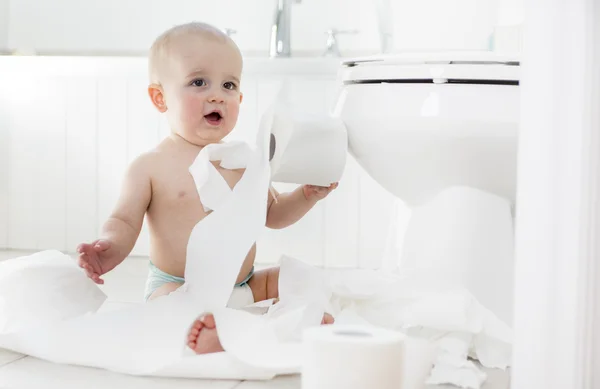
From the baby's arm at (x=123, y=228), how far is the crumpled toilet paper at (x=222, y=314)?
6cm

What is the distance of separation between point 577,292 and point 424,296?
0.47 meters

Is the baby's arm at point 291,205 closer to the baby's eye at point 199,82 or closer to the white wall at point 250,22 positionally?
the baby's eye at point 199,82

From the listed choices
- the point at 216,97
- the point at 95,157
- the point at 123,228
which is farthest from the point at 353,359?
the point at 95,157

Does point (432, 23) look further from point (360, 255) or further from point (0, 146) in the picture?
point (0, 146)

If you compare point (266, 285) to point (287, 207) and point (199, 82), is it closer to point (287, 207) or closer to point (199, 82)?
point (287, 207)

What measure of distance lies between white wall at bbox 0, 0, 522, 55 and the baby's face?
0.82 m

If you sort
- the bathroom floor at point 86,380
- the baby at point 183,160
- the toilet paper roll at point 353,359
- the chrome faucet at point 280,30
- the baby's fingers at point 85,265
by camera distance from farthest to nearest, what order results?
the chrome faucet at point 280,30 → the baby at point 183,160 → the baby's fingers at point 85,265 → the bathroom floor at point 86,380 → the toilet paper roll at point 353,359

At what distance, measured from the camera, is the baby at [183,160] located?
1218 mm

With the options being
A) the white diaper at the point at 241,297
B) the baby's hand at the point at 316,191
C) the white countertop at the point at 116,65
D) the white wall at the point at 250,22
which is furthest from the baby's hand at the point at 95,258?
the white wall at the point at 250,22

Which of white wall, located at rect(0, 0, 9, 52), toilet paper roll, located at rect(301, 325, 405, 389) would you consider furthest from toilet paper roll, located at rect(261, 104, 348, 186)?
white wall, located at rect(0, 0, 9, 52)

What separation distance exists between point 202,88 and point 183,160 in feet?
0.39

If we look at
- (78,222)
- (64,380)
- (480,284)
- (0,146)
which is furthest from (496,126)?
(0,146)

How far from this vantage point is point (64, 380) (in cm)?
90

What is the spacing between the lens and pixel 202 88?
1258mm
